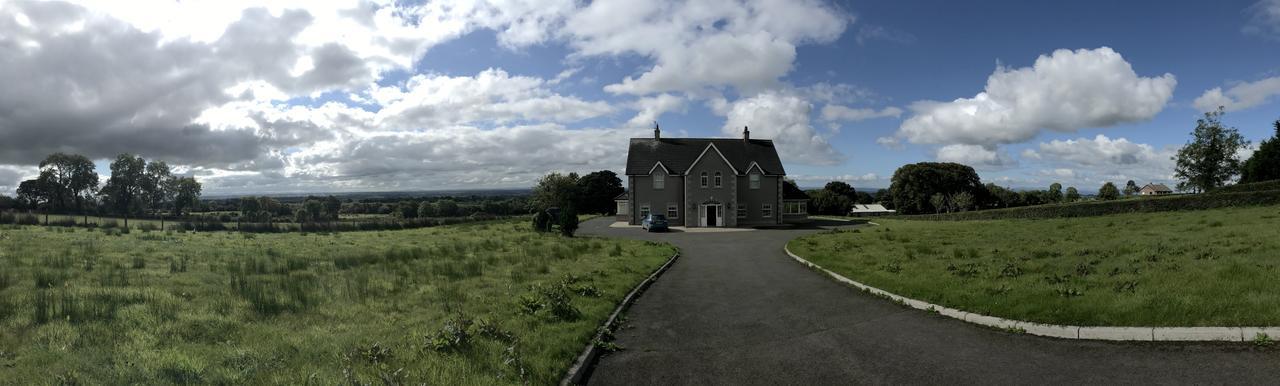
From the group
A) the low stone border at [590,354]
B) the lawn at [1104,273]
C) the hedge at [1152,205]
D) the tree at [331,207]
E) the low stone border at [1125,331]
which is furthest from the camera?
the tree at [331,207]

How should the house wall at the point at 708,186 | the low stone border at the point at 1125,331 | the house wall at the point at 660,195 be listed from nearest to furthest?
1. the low stone border at the point at 1125,331
2. the house wall at the point at 708,186
3. the house wall at the point at 660,195

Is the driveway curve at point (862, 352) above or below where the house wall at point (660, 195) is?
below

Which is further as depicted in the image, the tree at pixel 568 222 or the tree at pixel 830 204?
the tree at pixel 830 204

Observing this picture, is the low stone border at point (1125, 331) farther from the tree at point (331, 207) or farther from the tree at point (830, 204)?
the tree at point (830, 204)

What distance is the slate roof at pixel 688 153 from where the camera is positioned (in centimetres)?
5207

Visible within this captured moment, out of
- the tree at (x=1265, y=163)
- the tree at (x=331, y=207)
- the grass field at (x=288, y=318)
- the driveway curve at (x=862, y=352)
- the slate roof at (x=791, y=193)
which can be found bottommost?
the driveway curve at (x=862, y=352)

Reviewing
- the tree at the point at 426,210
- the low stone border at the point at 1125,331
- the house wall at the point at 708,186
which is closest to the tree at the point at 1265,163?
the house wall at the point at 708,186

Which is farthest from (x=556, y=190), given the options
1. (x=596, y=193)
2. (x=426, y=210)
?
(x=426, y=210)

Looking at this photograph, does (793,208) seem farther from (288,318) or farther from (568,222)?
(288,318)

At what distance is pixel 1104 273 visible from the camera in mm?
11812

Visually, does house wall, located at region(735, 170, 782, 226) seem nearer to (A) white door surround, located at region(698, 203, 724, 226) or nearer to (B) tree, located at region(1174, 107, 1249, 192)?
(A) white door surround, located at region(698, 203, 724, 226)

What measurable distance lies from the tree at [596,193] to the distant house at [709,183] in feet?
96.3

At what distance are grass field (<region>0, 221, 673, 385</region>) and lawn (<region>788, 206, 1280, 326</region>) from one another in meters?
7.06

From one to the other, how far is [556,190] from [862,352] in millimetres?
74699
